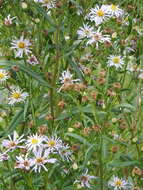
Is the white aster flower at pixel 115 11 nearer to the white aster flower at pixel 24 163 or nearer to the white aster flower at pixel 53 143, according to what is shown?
the white aster flower at pixel 53 143

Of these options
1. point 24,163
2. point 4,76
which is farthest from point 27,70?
point 24,163

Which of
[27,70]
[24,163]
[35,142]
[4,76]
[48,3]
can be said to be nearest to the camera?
[24,163]

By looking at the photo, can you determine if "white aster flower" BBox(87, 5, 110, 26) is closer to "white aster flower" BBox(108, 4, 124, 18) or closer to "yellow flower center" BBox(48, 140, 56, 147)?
"white aster flower" BBox(108, 4, 124, 18)

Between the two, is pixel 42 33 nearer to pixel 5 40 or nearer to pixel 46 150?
pixel 5 40

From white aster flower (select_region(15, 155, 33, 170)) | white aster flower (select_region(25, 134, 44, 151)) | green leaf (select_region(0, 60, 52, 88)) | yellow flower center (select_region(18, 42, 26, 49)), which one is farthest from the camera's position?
yellow flower center (select_region(18, 42, 26, 49))

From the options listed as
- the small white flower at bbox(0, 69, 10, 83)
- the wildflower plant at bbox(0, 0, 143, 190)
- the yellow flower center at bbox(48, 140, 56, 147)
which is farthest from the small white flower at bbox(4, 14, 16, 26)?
the yellow flower center at bbox(48, 140, 56, 147)

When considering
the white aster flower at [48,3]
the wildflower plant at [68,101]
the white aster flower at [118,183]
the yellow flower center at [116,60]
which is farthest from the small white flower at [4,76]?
the white aster flower at [118,183]

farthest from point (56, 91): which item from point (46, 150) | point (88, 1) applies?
point (88, 1)

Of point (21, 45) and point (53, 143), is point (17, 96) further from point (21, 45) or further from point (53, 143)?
point (53, 143)
